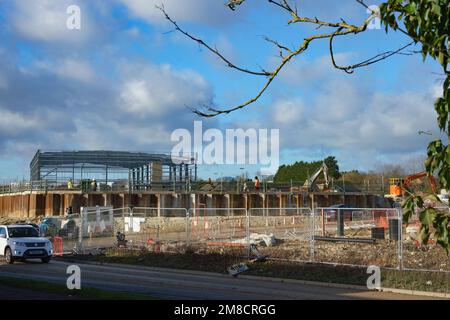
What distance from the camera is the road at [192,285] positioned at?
1602 cm

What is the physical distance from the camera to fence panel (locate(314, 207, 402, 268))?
21.4 m

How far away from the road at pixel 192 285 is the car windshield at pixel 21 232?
13.1ft

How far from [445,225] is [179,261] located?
20.9 meters

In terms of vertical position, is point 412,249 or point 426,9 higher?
Result: point 426,9

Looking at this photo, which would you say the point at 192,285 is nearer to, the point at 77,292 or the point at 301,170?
the point at 77,292

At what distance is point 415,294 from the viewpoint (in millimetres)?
17047

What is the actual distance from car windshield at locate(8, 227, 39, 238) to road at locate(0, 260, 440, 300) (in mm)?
3984

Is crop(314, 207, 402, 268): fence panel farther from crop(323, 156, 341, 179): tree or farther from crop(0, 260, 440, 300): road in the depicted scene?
crop(323, 156, 341, 179): tree

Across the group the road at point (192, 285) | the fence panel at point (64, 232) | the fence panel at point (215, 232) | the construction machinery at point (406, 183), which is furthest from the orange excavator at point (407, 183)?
the fence panel at point (64, 232)

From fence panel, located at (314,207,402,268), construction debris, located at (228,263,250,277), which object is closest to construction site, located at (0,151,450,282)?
fence panel, located at (314,207,402,268)

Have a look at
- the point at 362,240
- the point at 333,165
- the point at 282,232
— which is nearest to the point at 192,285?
the point at 362,240

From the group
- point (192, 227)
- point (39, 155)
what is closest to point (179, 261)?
point (192, 227)
